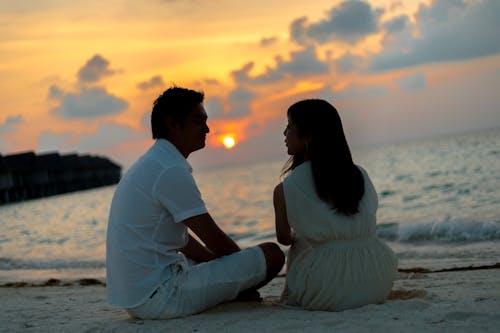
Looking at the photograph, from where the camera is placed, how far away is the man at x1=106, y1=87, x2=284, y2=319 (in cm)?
334

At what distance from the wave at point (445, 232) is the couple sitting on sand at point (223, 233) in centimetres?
572

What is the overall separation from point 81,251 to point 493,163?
19.4m

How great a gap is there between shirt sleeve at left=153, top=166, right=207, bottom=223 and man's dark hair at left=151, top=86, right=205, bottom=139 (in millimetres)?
297

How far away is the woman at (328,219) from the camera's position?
3.40 meters

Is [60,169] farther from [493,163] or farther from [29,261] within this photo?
[29,261]

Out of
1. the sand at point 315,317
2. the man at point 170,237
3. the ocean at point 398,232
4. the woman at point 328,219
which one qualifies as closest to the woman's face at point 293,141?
the woman at point 328,219

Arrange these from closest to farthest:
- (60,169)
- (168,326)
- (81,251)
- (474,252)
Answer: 1. (168,326)
2. (474,252)
3. (81,251)
4. (60,169)

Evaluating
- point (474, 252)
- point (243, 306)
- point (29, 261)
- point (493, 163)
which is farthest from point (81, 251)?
point (493, 163)

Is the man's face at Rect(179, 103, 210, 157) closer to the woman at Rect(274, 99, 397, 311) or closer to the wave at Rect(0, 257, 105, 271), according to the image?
the woman at Rect(274, 99, 397, 311)

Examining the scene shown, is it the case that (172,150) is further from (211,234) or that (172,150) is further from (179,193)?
(211,234)

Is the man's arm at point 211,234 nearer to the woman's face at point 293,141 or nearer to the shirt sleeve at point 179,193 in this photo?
the shirt sleeve at point 179,193

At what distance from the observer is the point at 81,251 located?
11.6 m

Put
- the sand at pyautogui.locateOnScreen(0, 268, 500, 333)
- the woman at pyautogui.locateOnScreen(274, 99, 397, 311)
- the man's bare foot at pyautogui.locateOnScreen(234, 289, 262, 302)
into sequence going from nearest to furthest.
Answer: the sand at pyautogui.locateOnScreen(0, 268, 500, 333)
the woman at pyautogui.locateOnScreen(274, 99, 397, 311)
the man's bare foot at pyautogui.locateOnScreen(234, 289, 262, 302)

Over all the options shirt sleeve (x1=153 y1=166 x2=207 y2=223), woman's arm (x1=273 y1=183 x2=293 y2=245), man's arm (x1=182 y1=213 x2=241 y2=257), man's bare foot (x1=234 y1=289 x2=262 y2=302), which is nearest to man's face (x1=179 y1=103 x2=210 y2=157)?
shirt sleeve (x1=153 y1=166 x2=207 y2=223)
